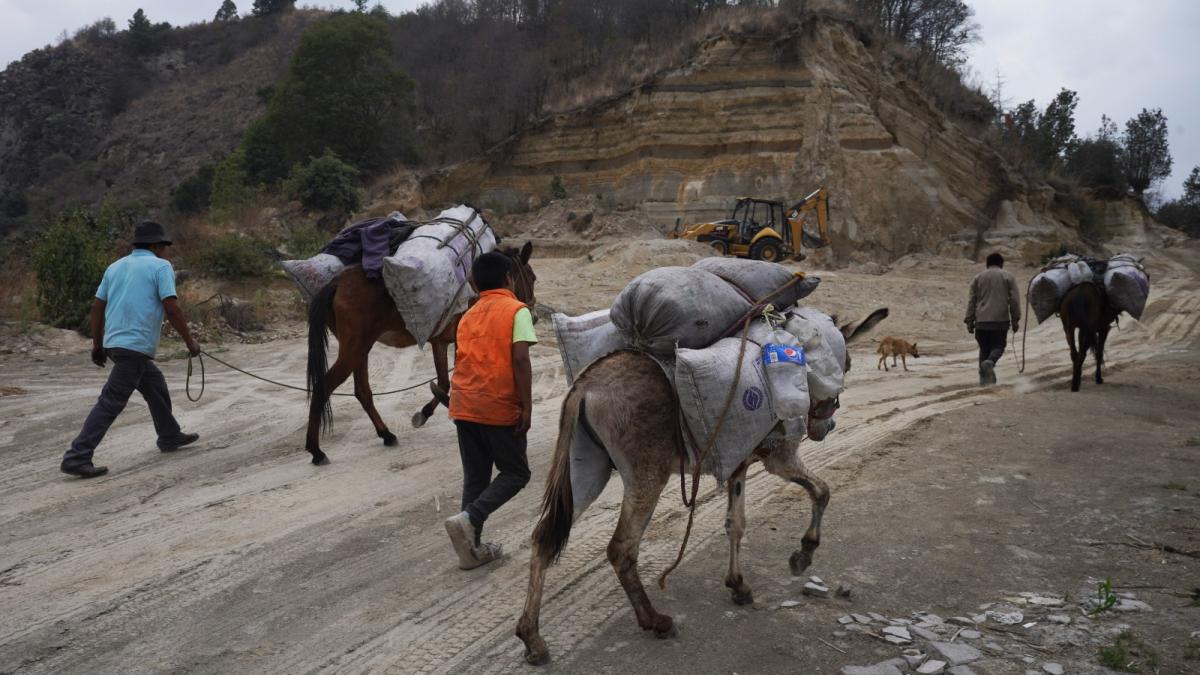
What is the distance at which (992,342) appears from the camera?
11.5 meters

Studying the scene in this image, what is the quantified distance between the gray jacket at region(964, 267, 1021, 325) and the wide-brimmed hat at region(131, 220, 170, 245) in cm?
999

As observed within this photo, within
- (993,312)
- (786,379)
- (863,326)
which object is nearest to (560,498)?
(786,379)

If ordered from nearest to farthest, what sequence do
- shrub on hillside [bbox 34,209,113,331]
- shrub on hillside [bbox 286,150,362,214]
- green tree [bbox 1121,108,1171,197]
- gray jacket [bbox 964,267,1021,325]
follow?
gray jacket [bbox 964,267,1021,325] → shrub on hillside [bbox 34,209,113,331] → shrub on hillside [bbox 286,150,362,214] → green tree [bbox 1121,108,1171,197]

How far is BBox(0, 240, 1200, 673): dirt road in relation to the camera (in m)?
3.94

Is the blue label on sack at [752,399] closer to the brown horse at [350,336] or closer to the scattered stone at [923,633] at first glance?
the scattered stone at [923,633]

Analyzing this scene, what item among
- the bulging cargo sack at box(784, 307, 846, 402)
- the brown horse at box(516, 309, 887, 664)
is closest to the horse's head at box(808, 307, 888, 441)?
the bulging cargo sack at box(784, 307, 846, 402)

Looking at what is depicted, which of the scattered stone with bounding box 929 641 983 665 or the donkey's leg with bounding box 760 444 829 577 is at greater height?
the donkey's leg with bounding box 760 444 829 577

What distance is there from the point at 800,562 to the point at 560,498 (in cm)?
158

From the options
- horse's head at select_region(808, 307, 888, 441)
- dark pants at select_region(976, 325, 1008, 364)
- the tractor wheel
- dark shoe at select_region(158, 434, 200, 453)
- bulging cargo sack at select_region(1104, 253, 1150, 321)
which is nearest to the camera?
horse's head at select_region(808, 307, 888, 441)

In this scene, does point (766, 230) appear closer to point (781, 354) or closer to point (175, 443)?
point (175, 443)

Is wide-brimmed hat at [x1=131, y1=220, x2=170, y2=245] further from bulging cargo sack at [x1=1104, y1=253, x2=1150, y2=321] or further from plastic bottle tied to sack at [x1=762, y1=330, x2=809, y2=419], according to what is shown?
bulging cargo sack at [x1=1104, y1=253, x2=1150, y2=321]

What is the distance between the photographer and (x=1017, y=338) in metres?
17.0

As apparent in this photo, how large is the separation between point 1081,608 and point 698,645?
2099 mm

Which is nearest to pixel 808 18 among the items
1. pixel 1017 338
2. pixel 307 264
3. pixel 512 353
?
pixel 1017 338
